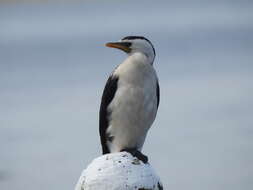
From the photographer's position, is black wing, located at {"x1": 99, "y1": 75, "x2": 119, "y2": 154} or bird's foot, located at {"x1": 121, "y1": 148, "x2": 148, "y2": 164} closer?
bird's foot, located at {"x1": 121, "y1": 148, "x2": 148, "y2": 164}

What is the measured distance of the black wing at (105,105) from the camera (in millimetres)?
12656

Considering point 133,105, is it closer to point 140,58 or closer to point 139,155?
point 140,58

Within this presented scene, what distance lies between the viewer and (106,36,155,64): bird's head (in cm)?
1279

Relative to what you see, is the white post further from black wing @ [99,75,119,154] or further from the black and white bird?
black wing @ [99,75,119,154]

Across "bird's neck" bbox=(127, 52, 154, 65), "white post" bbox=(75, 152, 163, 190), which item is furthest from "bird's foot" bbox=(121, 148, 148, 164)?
"bird's neck" bbox=(127, 52, 154, 65)

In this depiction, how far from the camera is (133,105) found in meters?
12.2

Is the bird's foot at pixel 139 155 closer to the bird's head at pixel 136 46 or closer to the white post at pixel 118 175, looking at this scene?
the white post at pixel 118 175

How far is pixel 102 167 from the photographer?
10.4 metres

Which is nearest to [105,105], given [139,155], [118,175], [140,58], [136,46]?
[140,58]

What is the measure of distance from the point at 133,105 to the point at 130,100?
110 millimetres

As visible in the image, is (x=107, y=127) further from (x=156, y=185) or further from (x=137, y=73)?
(x=156, y=185)

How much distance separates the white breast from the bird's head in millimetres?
254

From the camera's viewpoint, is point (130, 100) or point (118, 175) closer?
point (118, 175)

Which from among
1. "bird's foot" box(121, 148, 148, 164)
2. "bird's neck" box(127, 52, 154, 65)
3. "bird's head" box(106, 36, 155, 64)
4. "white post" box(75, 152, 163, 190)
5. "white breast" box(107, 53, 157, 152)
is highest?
"bird's head" box(106, 36, 155, 64)
